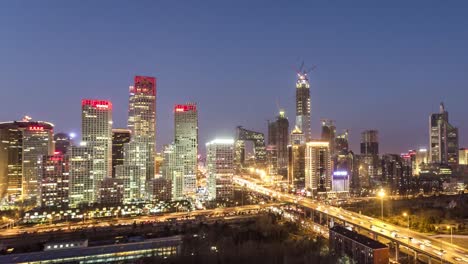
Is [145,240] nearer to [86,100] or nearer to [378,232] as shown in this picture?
[378,232]

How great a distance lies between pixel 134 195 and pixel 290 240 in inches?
989

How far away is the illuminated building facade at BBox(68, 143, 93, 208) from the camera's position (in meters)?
41.5

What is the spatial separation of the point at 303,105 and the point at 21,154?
74.2 metres

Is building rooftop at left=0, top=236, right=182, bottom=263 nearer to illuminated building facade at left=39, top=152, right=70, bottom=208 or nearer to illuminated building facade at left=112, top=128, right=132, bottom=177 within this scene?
illuminated building facade at left=39, top=152, right=70, bottom=208

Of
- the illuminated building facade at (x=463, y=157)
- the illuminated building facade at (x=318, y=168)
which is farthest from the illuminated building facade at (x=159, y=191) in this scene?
the illuminated building facade at (x=463, y=157)

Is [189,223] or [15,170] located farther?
[15,170]

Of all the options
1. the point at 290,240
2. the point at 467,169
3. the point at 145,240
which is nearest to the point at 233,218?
the point at 290,240

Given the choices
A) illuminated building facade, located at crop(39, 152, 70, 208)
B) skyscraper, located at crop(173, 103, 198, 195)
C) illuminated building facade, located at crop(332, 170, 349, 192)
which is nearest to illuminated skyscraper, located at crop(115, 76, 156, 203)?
skyscraper, located at crop(173, 103, 198, 195)

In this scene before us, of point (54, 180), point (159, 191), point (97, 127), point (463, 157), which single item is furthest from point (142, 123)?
point (463, 157)

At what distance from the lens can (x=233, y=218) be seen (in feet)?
117

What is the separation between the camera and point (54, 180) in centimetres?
4066

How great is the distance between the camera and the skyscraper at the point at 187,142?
51.9 meters

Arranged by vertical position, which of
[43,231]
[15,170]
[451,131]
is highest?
[451,131]

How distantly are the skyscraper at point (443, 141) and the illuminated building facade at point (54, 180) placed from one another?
86559 mm
